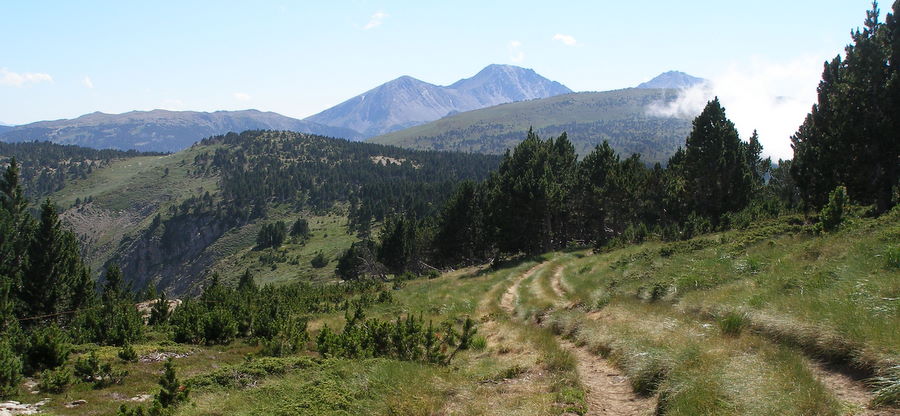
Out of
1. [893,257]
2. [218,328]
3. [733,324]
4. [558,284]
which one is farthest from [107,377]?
[558,284]

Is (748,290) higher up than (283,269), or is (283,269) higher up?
(748,290)

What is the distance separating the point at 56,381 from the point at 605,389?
1532 centimetres

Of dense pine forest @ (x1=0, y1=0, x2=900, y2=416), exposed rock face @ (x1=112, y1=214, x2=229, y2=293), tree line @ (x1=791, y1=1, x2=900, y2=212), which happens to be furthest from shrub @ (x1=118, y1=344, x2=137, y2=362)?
exposed rock face @ (x1=112, y1=214, x2=229, y2=293)

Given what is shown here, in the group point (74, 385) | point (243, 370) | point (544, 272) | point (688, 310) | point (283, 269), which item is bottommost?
point (283, 269)

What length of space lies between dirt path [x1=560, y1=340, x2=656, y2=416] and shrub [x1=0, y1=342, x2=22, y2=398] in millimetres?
14909

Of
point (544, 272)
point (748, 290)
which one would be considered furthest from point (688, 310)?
point (544, 272)

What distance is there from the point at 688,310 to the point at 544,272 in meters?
22.6

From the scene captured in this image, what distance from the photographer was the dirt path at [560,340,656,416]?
9.41 m

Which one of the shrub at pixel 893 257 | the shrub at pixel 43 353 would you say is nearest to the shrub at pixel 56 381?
the shrub at pixel 43 353

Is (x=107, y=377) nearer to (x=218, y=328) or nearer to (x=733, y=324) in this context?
(x=218, y=328)

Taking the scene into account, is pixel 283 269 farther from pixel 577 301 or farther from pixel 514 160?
pixel 577 301

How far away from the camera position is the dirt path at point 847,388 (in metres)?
6.73

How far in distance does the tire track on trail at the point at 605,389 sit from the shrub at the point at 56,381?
48.2 ft

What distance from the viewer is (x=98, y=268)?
190 m
